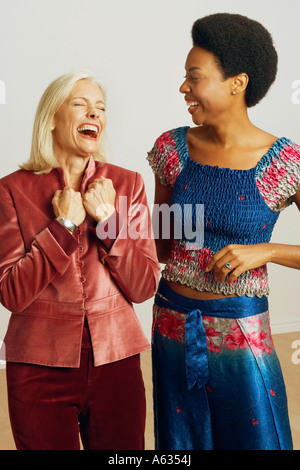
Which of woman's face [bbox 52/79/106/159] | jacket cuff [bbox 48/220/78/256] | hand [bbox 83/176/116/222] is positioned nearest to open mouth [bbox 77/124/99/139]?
woman's face [bbox 52/79/106/159]

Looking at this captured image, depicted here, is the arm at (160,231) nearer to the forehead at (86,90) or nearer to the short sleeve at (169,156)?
the short sleeve at (169,156)

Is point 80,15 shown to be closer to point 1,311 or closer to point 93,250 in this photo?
point 1,311

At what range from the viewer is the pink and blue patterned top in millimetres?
1611

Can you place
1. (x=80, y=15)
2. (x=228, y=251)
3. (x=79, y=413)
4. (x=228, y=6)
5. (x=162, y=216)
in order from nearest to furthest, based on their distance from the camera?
(x=228, y=251) → (x=79, y=413) → (x=162, y=216) → (x=80, y=15) → (x=228, y=6)

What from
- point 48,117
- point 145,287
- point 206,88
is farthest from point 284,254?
point 48,117

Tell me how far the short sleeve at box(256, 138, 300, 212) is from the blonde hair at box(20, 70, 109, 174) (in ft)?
1.59

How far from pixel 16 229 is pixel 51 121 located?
29 centimetres

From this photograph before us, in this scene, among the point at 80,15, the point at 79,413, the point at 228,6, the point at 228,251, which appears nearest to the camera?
the point at 228,251

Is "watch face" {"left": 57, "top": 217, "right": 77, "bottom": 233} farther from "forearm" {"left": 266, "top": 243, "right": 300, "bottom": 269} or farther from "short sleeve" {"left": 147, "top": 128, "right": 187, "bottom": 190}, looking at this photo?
"forearm" {"left": 266, "top": 243, "right": 300, "bottom": 269}

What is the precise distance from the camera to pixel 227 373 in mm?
1624

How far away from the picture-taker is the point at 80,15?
4.04 m

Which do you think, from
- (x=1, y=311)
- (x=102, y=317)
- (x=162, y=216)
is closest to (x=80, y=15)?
(x=1, y=311)

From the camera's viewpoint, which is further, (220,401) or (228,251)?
(220,401)
